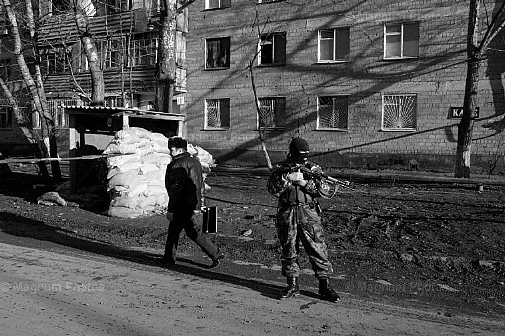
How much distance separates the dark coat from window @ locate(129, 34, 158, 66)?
2135cm

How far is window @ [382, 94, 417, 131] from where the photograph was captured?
880 inches

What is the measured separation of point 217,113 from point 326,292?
21.7 m

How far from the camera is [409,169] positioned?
2208cm

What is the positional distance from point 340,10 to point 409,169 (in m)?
7.50

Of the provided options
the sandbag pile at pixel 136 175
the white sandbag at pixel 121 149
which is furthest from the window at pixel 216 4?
the white sandbag at pixel 121 149

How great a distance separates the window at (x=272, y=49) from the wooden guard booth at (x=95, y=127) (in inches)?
485

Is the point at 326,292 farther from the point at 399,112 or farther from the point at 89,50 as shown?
the point at 399,112

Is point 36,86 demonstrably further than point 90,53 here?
Yes

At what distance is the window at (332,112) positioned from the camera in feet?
78.2

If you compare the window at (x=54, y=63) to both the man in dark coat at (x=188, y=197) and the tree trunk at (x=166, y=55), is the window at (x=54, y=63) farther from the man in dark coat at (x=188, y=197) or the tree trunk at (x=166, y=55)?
the man in dark coat at (x=188, y=197)

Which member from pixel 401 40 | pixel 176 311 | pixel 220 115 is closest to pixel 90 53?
pixel 176 311

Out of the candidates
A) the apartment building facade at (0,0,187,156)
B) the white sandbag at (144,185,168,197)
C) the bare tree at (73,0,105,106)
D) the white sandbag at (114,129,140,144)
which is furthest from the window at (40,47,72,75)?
the white sandbag at (144,185,168,197)

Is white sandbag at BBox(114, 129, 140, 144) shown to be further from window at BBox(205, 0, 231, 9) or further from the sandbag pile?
window at BBox(205, 0, 231, 9)

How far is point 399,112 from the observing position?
2267 cm
